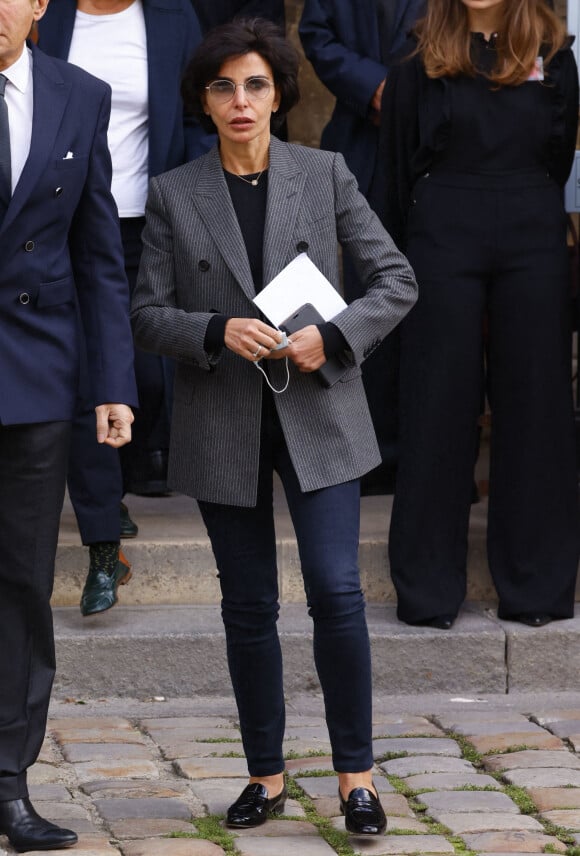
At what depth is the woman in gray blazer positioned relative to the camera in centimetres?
399

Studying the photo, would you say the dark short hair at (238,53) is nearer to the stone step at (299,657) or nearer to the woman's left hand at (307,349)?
the woman's left hand at (307,349)

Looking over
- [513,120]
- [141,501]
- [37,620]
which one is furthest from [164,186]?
[141,501]

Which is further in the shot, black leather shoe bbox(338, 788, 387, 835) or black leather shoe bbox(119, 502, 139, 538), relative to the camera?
black leather shoe bbox(119, 502, 139, 538)

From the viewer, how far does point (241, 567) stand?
4.10 meters

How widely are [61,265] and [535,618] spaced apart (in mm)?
2220

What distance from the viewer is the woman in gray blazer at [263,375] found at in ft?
13.1

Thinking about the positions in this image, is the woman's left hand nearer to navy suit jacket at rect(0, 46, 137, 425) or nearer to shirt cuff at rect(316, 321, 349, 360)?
shirt cuff at rect(316, 321, 349, 360)

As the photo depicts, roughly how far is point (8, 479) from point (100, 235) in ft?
1.97

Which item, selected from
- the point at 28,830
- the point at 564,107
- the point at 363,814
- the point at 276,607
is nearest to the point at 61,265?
the point at 276,607

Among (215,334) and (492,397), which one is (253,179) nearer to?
(215,334)

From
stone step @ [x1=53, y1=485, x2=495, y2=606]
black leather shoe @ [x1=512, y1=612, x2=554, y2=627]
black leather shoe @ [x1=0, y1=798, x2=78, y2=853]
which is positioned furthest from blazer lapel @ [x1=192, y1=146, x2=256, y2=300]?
black leather shoe @ [x1=512, y1=612, x2=554, y2=627]

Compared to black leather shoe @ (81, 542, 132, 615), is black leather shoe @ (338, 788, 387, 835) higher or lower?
lower

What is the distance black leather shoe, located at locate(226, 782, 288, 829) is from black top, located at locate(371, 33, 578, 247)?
2.13m

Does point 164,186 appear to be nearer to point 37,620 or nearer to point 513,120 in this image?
point 37,620
